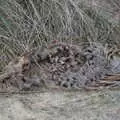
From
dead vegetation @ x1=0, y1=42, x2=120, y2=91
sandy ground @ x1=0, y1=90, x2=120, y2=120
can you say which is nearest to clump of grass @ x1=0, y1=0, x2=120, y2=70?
dead vegetation @ x1=0, y1=42, x2=120, y2=91

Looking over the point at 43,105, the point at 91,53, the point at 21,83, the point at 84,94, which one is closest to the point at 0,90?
the point at 21,83

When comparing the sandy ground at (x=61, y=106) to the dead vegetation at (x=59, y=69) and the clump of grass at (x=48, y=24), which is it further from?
the clump of grass at (x=48, y=24)

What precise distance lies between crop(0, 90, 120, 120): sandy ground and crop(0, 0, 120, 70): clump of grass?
443 millimetres

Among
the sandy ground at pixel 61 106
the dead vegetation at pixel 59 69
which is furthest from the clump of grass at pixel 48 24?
the sandy ground at pixel 61 106

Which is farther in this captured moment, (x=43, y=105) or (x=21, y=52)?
(x=21, y=52)

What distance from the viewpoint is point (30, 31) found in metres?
2.19

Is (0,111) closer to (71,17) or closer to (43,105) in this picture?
(43,105)

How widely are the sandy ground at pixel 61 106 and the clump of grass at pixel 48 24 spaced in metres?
0.44

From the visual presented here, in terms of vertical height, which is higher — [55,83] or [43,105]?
[55,83]

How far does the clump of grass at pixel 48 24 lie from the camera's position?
2.15 meters

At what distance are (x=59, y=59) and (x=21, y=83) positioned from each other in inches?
11.6

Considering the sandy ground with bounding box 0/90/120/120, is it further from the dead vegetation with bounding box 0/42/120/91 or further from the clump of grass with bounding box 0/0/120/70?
the clump of grass with bounding box 0/0/120/70

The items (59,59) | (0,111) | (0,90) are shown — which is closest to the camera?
(0,111)

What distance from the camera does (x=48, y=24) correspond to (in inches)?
88.4
